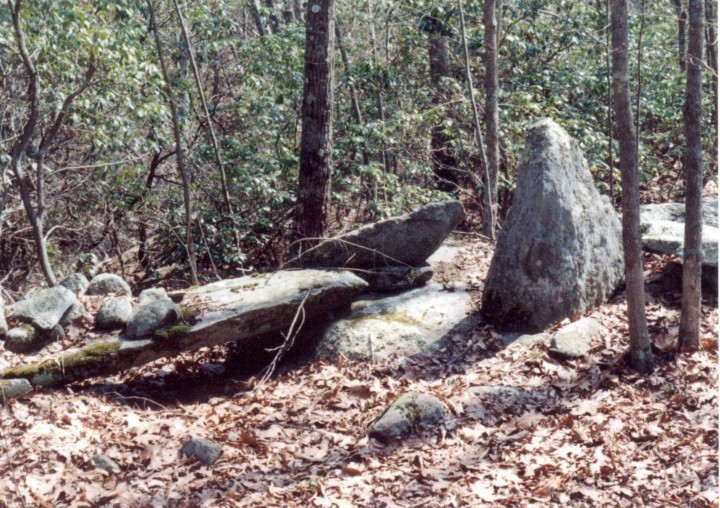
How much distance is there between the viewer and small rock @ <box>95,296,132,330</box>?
7.04m

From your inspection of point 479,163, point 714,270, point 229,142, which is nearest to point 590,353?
point 714,270

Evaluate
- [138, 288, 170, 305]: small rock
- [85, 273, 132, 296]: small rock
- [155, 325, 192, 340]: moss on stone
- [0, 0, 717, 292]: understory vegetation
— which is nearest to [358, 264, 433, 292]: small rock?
[0, 0, 717, 292]: understory vegetation

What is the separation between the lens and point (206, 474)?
5207 millimetres

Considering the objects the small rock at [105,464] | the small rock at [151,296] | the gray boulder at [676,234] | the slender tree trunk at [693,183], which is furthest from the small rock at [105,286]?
the gray boulder at [676,234]

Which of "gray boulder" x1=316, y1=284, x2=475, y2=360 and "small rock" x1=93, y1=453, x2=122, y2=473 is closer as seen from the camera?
"small rock" x1=93, y1=453, x2=122, y2=473

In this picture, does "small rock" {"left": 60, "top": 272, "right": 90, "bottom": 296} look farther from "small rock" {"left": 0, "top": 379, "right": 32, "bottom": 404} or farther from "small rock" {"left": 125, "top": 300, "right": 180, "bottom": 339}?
"small rock" {"left": 0, "top": 379, "right": 32, "bottom": 404}

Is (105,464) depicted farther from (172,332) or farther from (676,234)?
(676,234)

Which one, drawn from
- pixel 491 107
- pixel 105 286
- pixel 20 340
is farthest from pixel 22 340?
pixel 491 107

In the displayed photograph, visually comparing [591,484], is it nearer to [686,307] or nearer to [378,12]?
[686,307]

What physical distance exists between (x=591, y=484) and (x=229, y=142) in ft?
27.9

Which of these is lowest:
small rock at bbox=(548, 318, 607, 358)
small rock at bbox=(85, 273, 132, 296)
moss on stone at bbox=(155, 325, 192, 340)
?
small rock at bbox=(548, 318, 607, 358)

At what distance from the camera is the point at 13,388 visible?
5.99 meters

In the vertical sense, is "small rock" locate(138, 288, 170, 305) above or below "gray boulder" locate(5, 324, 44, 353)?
above

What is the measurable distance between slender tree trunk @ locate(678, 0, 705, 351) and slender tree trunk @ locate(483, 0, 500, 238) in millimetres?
4042
